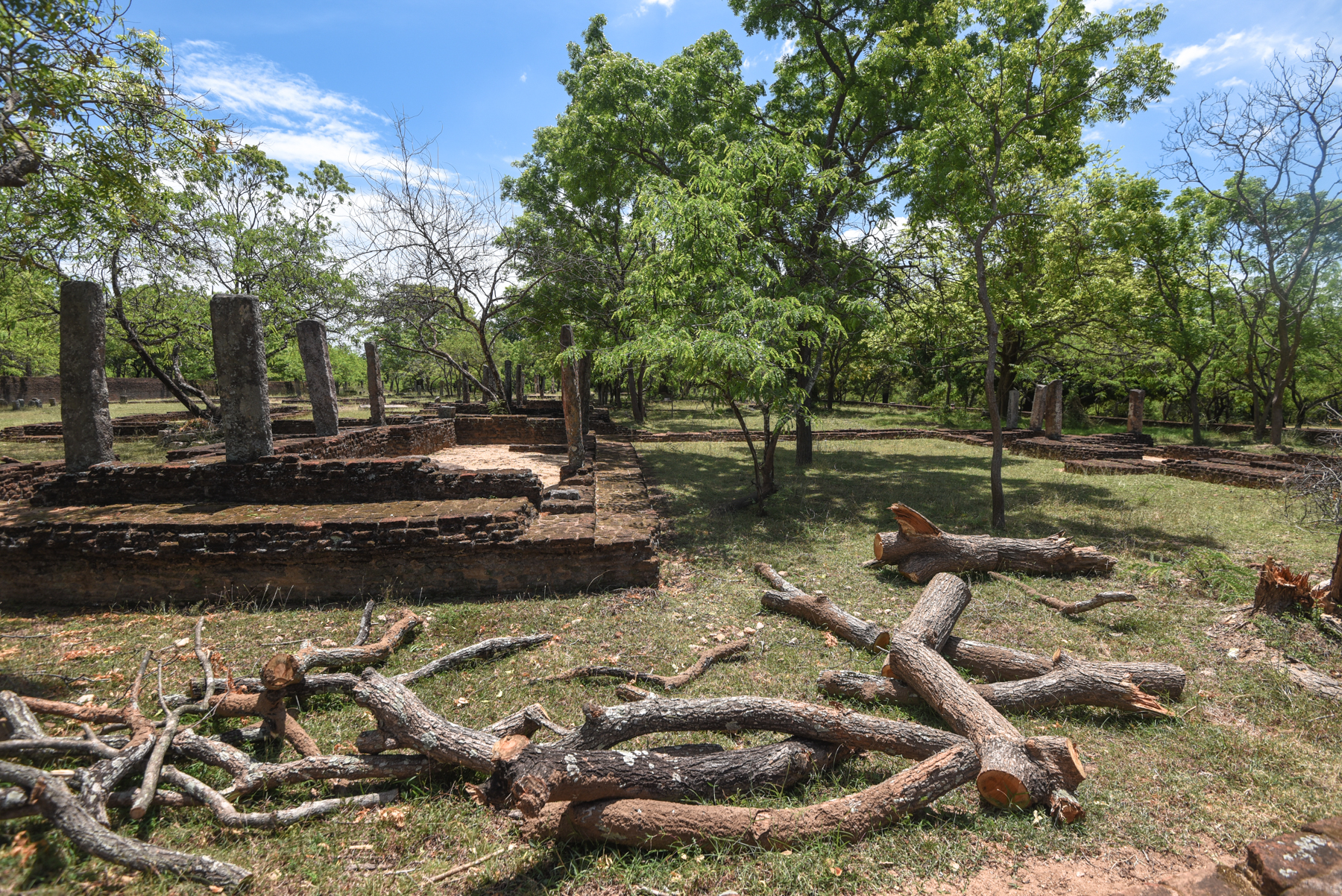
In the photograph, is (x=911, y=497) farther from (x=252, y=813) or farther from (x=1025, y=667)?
(x=252, y=813)

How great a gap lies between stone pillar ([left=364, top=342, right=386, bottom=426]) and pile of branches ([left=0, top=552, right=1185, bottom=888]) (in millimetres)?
14146

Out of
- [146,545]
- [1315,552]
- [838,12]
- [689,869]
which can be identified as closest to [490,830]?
[689,869]

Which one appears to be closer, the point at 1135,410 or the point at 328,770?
the point at 328,770

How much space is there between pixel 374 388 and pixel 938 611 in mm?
16851

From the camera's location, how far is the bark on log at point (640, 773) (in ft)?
8.70

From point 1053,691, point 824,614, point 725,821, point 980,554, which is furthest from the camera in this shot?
point 980,554

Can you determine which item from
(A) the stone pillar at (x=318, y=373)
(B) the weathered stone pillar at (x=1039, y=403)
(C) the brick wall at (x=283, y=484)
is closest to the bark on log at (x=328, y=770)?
(C) the brick wall at (x=283, y=484)

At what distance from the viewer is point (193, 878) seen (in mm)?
2441

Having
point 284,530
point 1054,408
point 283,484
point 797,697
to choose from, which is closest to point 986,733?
point 797,697

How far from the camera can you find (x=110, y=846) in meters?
2.43

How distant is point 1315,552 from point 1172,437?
18.7 metres

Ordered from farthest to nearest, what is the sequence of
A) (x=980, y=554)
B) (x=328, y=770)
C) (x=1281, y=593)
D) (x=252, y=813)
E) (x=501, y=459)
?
(x=501, y=459)
(x=980, y=554)
(x=1281, y=593)
(x=328, y=770)
(x=252, y=813)

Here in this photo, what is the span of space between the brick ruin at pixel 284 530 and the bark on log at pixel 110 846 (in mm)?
3396

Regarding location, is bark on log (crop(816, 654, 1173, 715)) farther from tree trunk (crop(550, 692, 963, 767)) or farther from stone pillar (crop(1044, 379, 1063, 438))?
stone pillar (crop(1044, 379, 1063, 438))
